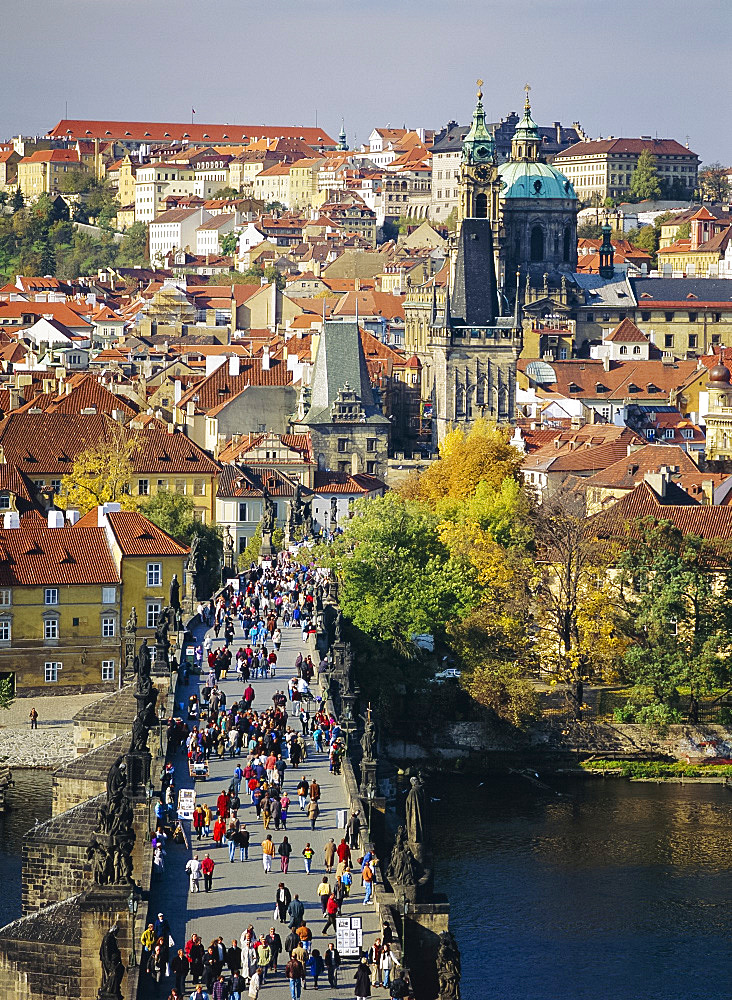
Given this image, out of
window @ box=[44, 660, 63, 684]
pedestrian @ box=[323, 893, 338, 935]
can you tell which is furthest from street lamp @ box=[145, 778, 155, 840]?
window @ box=[44, 660, 63, 684]

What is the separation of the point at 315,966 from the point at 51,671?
109 feet

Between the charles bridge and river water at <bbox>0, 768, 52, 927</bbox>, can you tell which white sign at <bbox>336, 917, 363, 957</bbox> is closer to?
the charles bridge

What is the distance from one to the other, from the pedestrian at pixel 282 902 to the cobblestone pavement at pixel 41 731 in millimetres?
23249

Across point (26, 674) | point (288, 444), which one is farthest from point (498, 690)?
point (288, 444)

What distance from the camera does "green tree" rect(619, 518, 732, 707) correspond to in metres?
55.3

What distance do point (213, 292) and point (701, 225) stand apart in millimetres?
39740

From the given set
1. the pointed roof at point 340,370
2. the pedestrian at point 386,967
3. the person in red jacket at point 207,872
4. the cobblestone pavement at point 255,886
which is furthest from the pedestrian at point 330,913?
the pointed roof at point 340,370

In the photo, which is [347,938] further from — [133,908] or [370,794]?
[370,794]

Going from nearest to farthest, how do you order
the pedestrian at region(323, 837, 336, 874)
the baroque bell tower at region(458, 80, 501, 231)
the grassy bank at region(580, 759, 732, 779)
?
the pedestrian at region(323, 837, 336, 874) → the grassy bank at region(580, 759, 732, 779) → the baroque bell tower at region(458, 80, 501, 231)

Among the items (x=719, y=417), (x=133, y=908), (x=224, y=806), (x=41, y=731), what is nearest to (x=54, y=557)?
(x=41, y=731)

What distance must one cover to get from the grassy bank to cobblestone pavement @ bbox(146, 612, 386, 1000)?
19.6m

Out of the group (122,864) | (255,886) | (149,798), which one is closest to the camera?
(122,864)

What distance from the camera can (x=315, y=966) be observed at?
2584cm

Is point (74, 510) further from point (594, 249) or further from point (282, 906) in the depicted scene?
point (594, 249)
